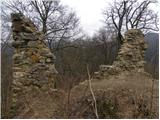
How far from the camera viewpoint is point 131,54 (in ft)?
47.1

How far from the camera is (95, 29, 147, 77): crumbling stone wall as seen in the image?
47.2 ft

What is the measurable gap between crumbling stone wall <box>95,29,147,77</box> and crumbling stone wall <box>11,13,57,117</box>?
608cm

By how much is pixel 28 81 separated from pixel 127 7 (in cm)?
2025

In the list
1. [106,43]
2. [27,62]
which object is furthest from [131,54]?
[106,43]

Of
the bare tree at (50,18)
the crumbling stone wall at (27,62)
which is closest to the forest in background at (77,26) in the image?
the bare tree at (50,18)

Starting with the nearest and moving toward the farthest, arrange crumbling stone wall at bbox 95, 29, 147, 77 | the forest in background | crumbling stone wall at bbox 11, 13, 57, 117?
crumbling stone wall at bbox 11, 13, 57, 117 < crumbling stone wall at bbox 95, 29, 147, 77 < the forest in background

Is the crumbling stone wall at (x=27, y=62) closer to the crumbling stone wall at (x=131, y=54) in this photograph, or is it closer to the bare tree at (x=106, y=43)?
the crumbling stone wall at (x=131, y=54)

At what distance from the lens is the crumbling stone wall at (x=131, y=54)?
1440 cm

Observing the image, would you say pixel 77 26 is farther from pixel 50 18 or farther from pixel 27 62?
pixel 27 62

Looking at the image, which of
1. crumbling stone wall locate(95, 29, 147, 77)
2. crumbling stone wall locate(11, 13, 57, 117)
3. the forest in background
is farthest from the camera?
the forest in background

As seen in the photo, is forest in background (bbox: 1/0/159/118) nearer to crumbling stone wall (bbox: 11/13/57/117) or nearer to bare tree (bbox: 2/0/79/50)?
bare tree (bbox: 2/0/79/50)

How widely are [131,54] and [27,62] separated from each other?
656cm

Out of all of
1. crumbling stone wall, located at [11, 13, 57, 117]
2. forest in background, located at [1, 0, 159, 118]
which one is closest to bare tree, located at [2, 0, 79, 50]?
forest in background, located at [1, 0, 159, 118]

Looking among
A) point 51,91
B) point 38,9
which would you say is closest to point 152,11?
point 38,9
